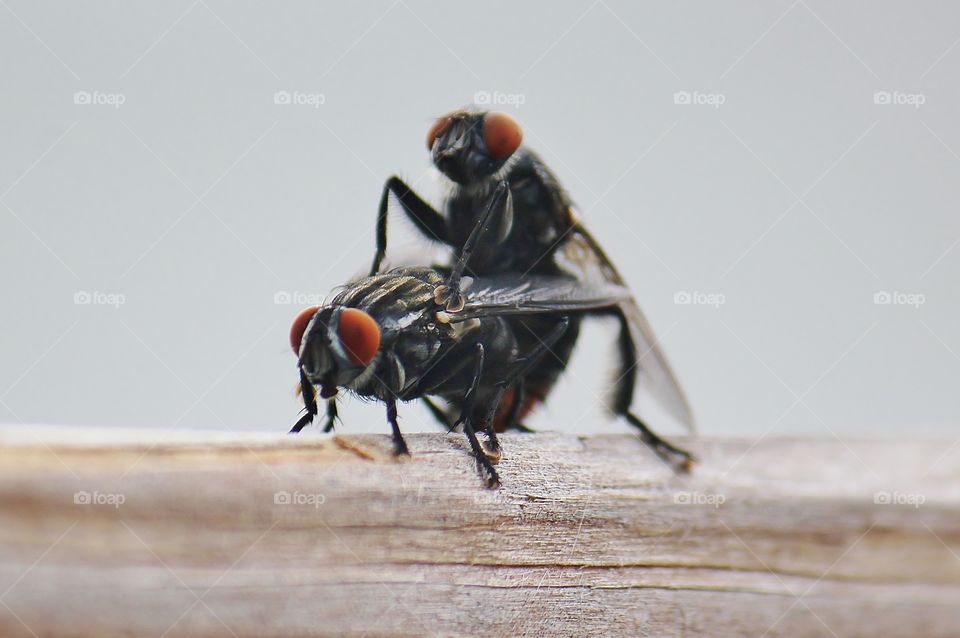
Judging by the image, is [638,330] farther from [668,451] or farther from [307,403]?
[307,403]

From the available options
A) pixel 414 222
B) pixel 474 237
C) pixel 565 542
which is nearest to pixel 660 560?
pixel 565 542

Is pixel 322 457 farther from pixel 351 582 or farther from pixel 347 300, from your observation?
pixel 347 300

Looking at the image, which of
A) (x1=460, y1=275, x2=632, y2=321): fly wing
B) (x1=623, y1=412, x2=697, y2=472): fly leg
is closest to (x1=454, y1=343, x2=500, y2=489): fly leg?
(x1=460, y1=275, x2=632, y2=321): fly wing

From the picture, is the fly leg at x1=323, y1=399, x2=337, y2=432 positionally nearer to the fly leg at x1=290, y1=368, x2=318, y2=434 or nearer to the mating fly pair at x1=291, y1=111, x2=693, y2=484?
the mating fly pair at x1=291, y1=111, x2=693, y2=484

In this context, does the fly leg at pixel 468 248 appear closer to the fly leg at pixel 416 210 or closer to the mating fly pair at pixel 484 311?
the mating fly pair at pixel 484 311

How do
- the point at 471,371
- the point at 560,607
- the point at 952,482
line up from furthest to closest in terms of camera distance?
the point at 471,371, the point at 952,482, the point at 560,607
